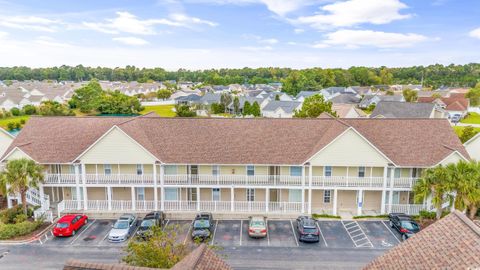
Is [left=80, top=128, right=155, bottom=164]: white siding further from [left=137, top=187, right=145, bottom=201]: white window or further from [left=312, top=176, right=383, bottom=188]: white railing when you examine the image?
[left=312, top=176, right=383, bottom=188]: white railing

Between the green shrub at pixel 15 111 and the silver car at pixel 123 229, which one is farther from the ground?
the green shrub at pixel 15 111

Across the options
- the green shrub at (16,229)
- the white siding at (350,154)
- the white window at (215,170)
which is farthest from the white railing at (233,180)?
the green shrub at (16,229)

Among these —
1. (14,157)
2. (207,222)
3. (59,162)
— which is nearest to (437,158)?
(207,222)

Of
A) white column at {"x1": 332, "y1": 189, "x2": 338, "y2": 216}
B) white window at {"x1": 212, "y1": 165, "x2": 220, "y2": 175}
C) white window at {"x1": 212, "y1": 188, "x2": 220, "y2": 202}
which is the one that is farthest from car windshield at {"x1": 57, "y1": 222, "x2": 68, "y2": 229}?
white column at {"x1": 332, "y1": 189, "x2": 338, "y2": 216}

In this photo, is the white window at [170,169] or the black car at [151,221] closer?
the black car at [151,221]

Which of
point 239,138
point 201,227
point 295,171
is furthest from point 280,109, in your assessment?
point 201,227

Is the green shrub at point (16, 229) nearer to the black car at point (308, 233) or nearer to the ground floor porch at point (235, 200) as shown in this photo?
the ground floor porch at point (235, 200)
